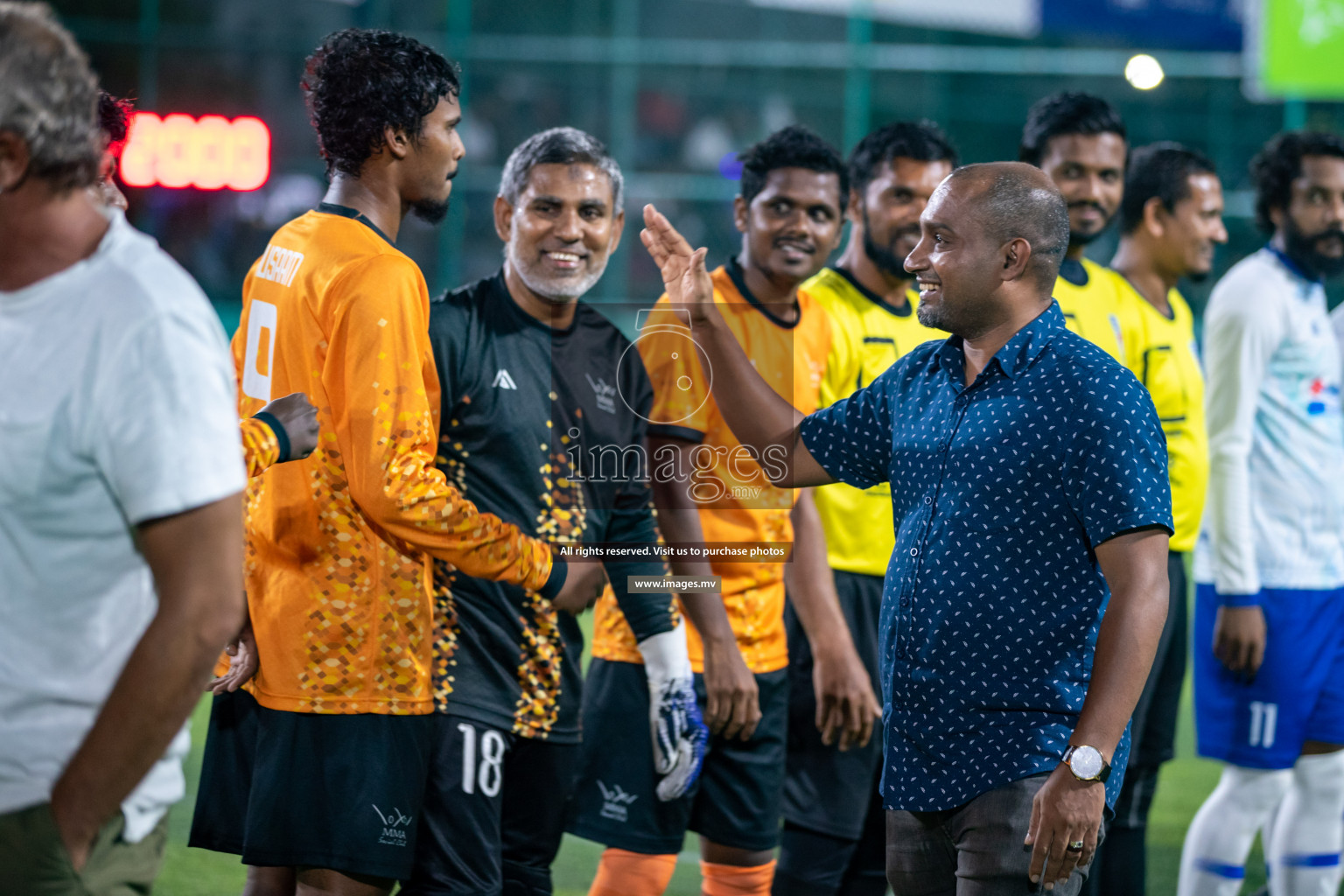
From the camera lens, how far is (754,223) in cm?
387

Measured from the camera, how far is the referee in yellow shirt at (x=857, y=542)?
3.68 meters

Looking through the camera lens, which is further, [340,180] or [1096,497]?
[340,180]

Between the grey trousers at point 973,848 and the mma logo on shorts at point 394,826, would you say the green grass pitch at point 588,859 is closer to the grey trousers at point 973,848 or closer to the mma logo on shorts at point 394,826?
the mma logo on shorts at point 394,826

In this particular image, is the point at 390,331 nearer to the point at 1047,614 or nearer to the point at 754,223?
the point at 1047,614

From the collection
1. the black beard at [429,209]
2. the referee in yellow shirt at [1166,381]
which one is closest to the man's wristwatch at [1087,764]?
the black beard at [429,209]

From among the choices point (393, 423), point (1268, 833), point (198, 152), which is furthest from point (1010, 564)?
point (198, 152)

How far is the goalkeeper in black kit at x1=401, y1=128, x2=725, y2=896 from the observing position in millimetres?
2820

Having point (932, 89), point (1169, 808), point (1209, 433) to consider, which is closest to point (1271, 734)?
point (1209, 433)

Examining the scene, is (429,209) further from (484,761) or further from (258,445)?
(484,761)

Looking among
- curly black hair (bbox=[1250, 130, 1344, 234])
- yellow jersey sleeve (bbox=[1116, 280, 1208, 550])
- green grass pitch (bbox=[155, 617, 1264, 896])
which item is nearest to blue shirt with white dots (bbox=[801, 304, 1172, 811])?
yellow jersey sleeve (bbox=[1116, 280, 1208, 550])

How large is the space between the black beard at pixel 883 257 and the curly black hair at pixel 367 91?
1.58 metres

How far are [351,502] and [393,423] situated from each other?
0.21 metres

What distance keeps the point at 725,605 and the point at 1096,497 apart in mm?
1369

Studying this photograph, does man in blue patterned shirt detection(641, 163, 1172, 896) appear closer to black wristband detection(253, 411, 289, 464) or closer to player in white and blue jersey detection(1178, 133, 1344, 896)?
black wristband detection(253, 411, 289, 464)
